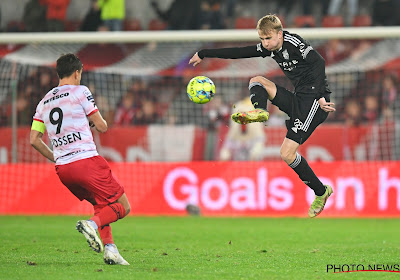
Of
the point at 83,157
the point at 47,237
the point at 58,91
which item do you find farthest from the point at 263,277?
the point at 47,237

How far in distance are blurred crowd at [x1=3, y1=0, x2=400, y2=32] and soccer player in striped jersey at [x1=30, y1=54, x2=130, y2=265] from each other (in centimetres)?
1044

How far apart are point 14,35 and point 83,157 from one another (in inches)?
392

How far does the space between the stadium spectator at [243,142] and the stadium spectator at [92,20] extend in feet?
13.0

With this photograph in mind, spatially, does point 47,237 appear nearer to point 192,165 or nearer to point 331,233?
point 331,233

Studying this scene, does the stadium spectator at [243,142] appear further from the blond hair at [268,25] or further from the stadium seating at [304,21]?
the blond hair at [268,25]

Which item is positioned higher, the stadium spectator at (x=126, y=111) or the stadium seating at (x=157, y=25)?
the stadium seating at (x=157, y=25)

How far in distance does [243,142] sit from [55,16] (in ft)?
17.9

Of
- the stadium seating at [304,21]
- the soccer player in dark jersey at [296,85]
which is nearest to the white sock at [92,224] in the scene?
the soccer player in dark jersey at [296,85]

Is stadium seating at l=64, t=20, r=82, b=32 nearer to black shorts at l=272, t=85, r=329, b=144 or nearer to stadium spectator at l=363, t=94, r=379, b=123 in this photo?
stadium spectator at l=363, t=94, r=379, b=123

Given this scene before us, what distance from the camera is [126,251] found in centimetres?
907

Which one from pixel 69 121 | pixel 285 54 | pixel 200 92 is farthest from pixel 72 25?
pixel 69 121

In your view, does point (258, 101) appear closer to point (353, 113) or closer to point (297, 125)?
point (297, 125)

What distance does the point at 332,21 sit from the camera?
18.4 m

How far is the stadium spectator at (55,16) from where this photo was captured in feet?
59.5
